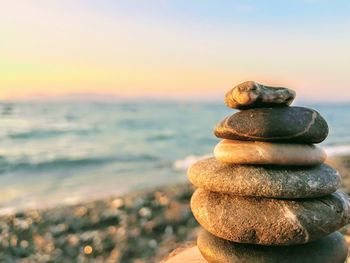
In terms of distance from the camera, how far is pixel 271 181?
2957 millimetres

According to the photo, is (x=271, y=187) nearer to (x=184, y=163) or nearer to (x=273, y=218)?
(x=273, y=218)

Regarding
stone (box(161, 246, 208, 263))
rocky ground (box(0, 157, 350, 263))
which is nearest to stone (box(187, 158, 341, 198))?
stone (box(161, 246, 208, 263))

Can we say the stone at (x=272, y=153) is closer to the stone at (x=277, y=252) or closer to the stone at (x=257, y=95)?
the stone at (x=257, y=95)

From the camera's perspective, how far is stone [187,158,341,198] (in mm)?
2955

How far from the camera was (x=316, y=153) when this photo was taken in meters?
3.14

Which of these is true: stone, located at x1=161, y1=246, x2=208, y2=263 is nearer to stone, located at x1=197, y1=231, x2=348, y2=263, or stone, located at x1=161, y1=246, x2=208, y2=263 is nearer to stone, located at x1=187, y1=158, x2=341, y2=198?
stone, located at x1=197, y1=231, x2=348, y2=263

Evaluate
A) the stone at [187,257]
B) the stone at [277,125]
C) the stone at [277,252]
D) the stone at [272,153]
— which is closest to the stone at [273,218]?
the stone at [277,252]

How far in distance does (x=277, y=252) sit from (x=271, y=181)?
549mm

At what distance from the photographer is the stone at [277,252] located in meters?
3.07

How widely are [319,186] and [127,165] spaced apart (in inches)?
537

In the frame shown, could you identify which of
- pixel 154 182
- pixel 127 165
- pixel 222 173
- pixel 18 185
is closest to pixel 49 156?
pixel 127 165

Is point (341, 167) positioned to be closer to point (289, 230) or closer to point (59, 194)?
point (59, 194)

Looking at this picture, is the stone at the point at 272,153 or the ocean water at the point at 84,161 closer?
the stone at the point at 272,153

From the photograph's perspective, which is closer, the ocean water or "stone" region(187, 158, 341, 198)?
"stone" region(187, 158, 341, 198)
